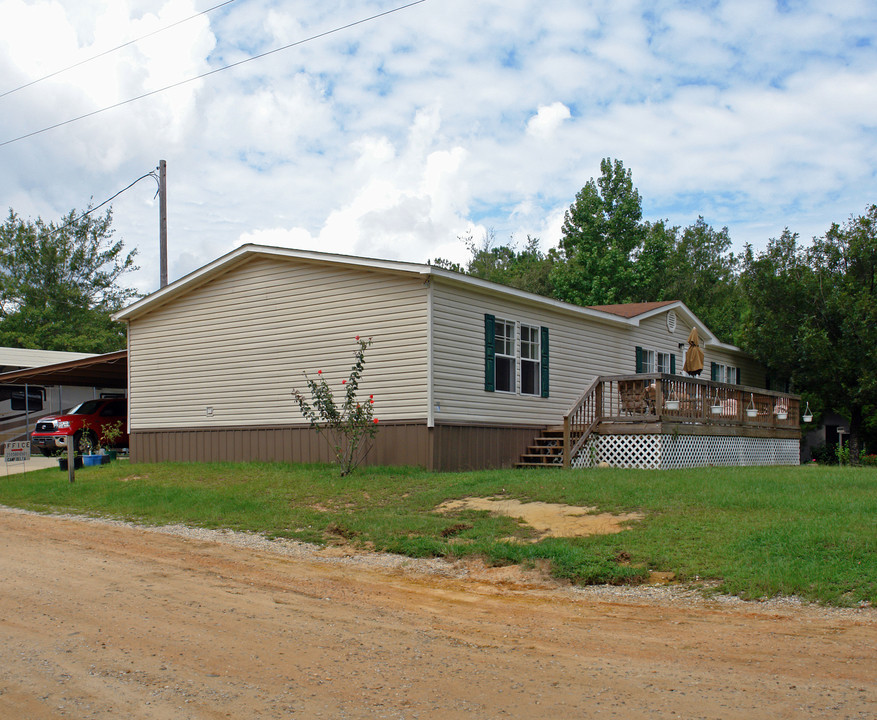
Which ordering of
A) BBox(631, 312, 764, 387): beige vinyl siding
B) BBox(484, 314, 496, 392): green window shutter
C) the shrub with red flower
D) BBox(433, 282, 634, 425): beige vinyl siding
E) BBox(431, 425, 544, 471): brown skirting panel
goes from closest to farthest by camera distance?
the shrub with red flower
BBox(431, 425, 544, 471): brown skirting panel
BBox(433, 282, 634, 425): beige vinyl siding
BBox(484, 314, 496, 392): green window shutter
BBox(631, 312, 764, 387): beige vinyl siding

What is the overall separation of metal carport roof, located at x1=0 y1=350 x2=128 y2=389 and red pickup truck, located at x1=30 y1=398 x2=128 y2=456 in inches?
38.4

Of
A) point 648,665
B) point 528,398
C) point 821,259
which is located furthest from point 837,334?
point 648,665

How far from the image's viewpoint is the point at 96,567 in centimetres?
888

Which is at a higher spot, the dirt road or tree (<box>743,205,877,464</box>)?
tree (<box>743,205,877,464</box>)

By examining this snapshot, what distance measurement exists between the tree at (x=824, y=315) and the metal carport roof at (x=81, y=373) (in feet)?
60.6

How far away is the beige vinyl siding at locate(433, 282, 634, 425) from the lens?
52.2 feet

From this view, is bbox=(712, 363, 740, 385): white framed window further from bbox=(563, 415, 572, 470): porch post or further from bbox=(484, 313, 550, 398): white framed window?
bbox=(563, 415, 572, 470): porch post

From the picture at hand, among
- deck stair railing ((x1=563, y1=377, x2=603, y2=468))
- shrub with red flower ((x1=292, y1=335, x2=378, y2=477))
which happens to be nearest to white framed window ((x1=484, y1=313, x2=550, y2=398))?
deck stair railing ((x1=563, y1=377, x2=603, y2=468))

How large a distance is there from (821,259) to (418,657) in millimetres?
23889

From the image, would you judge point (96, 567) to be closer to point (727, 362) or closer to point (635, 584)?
point (635, 584)

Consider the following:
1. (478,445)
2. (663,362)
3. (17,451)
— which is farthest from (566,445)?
(17,451)

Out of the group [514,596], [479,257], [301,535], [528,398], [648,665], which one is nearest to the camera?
[648,665]

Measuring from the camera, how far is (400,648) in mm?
5887

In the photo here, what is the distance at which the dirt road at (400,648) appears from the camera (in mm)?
4699
